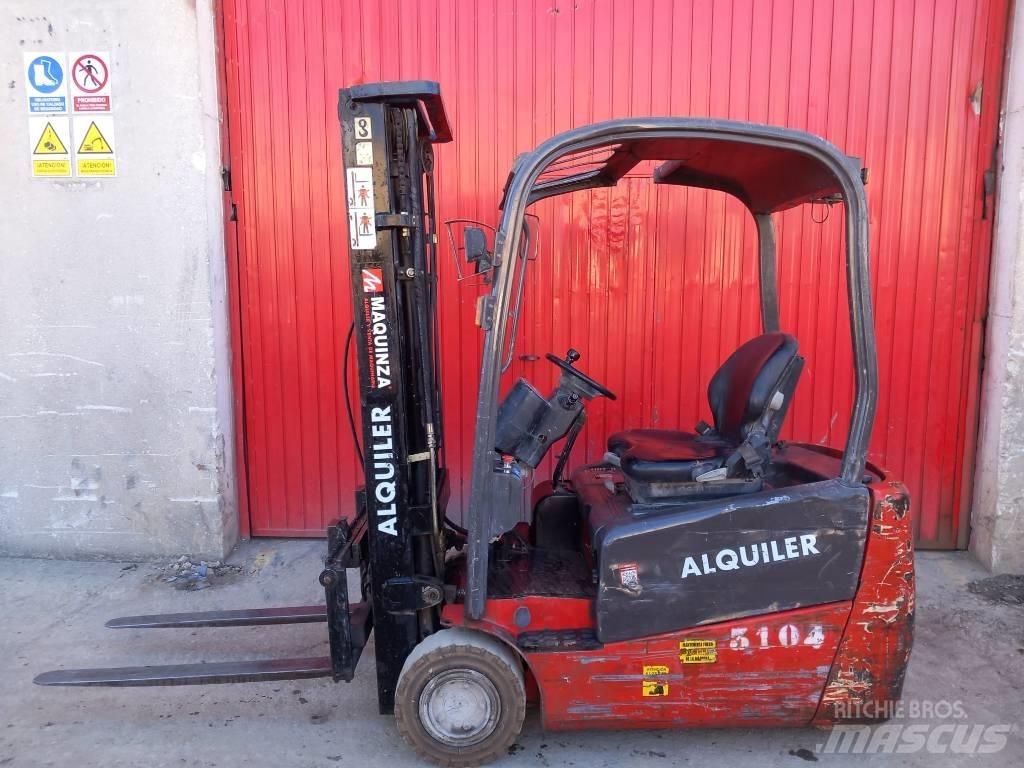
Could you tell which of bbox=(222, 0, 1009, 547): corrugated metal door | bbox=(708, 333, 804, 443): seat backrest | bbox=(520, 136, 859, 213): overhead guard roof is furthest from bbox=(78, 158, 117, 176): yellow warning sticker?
bbox=(708, 333, 804, 443): seat backrest

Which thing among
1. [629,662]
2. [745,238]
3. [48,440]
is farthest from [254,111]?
[629,662]

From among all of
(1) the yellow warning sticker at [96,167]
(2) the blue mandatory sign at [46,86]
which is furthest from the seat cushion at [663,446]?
(2) the blue mandatory sign at [46,86]

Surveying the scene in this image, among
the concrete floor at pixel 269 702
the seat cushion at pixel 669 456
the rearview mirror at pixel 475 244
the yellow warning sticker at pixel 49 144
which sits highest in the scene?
the yellow warning sticker at pixel 49 144

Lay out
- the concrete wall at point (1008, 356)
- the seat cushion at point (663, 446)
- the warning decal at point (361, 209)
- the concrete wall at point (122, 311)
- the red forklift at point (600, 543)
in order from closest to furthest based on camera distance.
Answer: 1. the red forklift at point (600, 543)
2. the warning decal at point (361, 209)
3. the seat cushion at point (663, 446)
4. the concrete wall at point (1008, 356)
5. the concrete wall at point (122, 311)

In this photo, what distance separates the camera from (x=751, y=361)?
3.09 m

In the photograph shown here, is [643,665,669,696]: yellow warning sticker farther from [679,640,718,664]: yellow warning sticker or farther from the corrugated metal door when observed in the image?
the corrugated metal door

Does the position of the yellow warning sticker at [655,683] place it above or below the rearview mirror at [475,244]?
below

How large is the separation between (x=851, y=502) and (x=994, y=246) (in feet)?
10.8

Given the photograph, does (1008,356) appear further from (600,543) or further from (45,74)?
(45,74)

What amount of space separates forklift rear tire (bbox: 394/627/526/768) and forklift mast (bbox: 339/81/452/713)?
200 millimetres

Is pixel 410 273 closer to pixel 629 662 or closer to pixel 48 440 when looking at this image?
pixel 629 662

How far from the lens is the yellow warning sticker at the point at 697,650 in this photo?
261 cm

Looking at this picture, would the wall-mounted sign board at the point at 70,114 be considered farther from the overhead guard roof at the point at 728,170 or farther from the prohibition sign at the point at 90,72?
the overhead guard roof at the point at 728,170

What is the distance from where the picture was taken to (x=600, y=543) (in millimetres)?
2686
